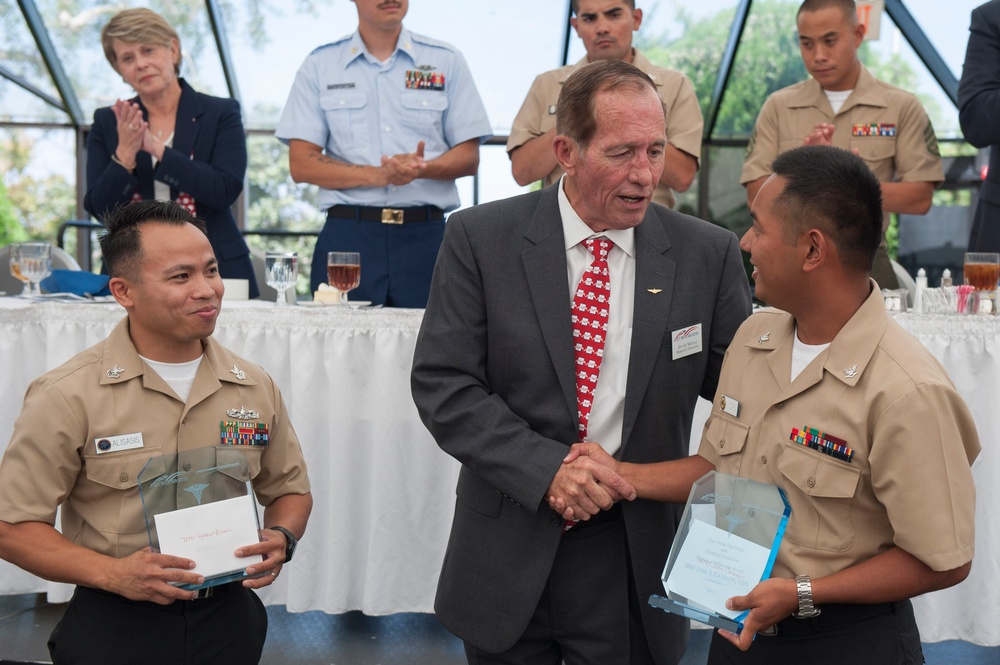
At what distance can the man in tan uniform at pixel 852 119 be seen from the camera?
12.5 ft

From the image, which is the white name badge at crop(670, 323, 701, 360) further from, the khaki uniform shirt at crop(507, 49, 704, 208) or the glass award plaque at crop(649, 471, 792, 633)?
the khaki uniform shirt at crop(507, 49, 704, 208)

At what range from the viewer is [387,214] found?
3.80 m

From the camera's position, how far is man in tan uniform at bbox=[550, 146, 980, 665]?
1.56 metres

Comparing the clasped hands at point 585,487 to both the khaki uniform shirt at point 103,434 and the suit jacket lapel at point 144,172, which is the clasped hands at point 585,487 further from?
the suit jacket lapel at point 144,172

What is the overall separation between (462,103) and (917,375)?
2.66m

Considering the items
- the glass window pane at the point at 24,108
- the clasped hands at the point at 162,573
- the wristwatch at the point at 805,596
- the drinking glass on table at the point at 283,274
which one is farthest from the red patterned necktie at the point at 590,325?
the glass window pane at the point at 24,108

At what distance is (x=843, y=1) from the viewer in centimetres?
380

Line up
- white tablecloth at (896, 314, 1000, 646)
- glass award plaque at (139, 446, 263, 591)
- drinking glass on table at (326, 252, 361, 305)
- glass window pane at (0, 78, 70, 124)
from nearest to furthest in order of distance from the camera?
glass award plaque at (139, 446, 263, 591), white tablecloth at (896, 314, 1000, 646), drinking glass on table at (326, 252, 361, 305), glass window pane at (0, 78, 70, 124)

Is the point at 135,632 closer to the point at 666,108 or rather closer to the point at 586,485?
the point at 586,485

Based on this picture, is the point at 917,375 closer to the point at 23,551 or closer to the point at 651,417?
the point at 651,417

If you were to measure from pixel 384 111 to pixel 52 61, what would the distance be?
6024mm

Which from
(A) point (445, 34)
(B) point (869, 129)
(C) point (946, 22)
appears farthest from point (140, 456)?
(C) point (946, 22)

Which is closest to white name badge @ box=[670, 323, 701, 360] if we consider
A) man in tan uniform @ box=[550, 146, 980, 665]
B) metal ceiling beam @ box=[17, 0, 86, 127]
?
man in tan uniform @ box=[550, 146, 980, 665]

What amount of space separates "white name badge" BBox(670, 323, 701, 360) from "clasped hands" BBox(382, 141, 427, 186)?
186 cm
